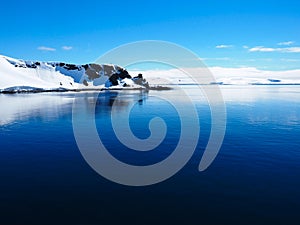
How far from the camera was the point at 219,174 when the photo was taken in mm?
17328

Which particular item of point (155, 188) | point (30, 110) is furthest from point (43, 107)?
point (155, 188)

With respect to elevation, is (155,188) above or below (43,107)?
above

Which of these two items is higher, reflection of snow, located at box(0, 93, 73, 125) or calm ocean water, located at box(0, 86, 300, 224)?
calm ocean water, located at box(0, 86, 300, 224)

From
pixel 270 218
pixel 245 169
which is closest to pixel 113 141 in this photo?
pixel 245 169

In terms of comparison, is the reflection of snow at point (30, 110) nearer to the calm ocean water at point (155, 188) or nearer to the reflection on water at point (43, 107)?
the reflection on water at point (43, 107)

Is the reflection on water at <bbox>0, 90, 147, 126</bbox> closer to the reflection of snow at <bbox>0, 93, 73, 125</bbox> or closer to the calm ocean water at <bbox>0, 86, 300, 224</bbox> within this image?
the reflection of snow at <bbox>0, 93, 73, 125</bbox>

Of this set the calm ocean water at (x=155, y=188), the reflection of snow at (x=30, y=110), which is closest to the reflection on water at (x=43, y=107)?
the reflection of snow at (x=30, y=110)

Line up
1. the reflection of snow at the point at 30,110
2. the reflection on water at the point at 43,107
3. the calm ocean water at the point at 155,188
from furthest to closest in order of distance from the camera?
the reflection on water at the point at 43,107
the reflection of snow at the point at 30,110
the calm ocean water at the point at 155,188

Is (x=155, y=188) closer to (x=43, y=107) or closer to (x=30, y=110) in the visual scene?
(x=30, y=110)

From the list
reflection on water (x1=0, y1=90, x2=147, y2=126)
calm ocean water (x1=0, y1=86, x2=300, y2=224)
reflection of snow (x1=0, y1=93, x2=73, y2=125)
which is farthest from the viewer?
reflection on water (x1=0, y1=90, x2=147, y2=126)

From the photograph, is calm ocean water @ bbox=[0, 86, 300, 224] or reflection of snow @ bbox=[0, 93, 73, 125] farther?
reflection of snow @ bbox=[0, 93, 73, 125]

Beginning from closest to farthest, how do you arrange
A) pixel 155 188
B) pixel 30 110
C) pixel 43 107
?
pixel 155 188, pixel 30 110, pixel 43 107

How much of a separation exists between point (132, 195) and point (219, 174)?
6.60 metres

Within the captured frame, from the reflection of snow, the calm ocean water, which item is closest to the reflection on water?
the reflection of snow
